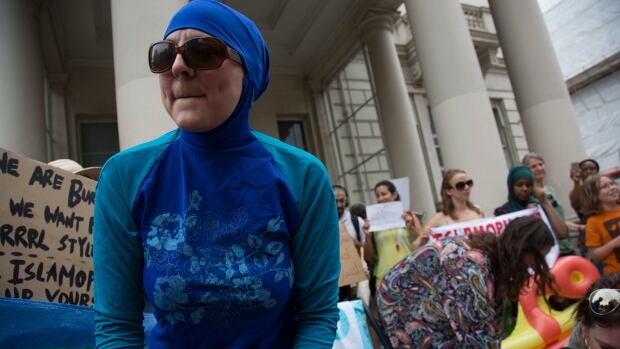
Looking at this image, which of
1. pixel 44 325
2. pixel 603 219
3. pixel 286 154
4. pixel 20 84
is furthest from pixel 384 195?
pixel 20 84

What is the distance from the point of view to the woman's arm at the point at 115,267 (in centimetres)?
109

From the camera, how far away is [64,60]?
10.2 meters

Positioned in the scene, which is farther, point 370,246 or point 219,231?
point 370,246

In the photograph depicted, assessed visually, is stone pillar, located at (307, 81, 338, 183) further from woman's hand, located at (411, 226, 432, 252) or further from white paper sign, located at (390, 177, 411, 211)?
woman's hand, located at (411, 226, 432, 252)

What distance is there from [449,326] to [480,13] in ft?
48.9

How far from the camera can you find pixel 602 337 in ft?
6.20

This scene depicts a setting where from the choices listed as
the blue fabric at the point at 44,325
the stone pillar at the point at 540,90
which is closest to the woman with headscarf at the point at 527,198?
the stone pillar at the point at 540,90

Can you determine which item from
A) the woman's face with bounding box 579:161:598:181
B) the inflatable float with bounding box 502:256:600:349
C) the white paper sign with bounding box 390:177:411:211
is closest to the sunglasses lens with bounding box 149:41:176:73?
the inflatable float with bounding box 502:256:600:349

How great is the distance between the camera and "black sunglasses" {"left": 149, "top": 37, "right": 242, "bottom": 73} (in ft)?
3.64

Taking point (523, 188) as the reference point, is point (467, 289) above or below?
below

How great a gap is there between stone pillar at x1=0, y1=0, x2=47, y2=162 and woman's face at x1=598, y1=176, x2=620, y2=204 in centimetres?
624

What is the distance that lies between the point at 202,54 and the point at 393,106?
942 centimetres

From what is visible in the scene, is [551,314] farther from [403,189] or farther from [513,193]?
[403,189]

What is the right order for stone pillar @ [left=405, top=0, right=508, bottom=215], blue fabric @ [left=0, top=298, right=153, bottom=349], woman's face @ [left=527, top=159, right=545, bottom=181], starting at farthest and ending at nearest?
stone pillar @ [left=405, top=0, right=508, bottom=215]
woman's face @ [left=527, top=159, right=545, bottom=181]
blue fabric @ [left=0, top=298, right=153, bottom=349]
